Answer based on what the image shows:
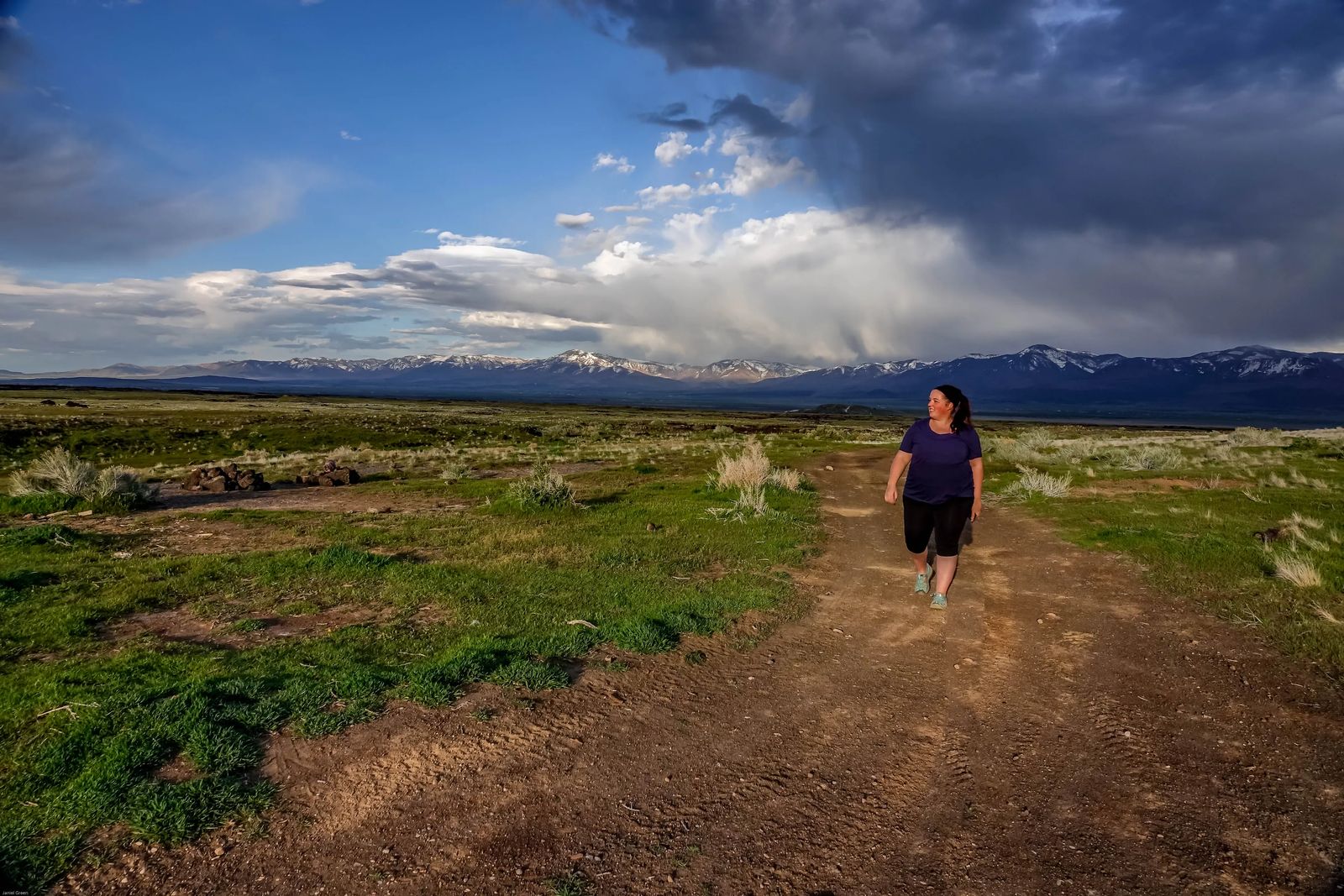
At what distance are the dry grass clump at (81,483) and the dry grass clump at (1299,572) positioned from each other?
20.7 metres

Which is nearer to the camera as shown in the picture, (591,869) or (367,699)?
(591,869)

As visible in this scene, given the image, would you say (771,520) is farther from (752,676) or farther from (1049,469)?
(1049,469)

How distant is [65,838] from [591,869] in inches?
112

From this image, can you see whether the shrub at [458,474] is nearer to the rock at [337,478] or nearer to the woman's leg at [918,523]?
the rock at [337,478]

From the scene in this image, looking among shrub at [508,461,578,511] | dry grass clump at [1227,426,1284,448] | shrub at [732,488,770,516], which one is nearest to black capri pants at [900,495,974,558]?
shrub at [732,488,770,516]

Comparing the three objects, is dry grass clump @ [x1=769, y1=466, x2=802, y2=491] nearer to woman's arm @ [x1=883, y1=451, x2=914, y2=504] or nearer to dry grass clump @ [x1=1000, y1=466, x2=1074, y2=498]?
dry grass clump @ [x1=1000, y1=466, x2=1074, y2=498]

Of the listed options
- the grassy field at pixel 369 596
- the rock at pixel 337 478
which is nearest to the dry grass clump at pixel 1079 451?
the grassy field at pixel 369 596

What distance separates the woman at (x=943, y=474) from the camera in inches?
301

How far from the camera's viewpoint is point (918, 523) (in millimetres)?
8078

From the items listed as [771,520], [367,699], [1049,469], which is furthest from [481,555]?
[1049,469]

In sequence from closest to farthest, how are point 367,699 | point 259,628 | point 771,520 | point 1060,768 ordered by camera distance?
point 1060,768
point 367,699
point 259,628
point 771,520

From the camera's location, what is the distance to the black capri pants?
7.70 metres

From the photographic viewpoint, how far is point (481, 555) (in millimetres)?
10414

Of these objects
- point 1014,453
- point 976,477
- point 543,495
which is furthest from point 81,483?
point 1014,453
